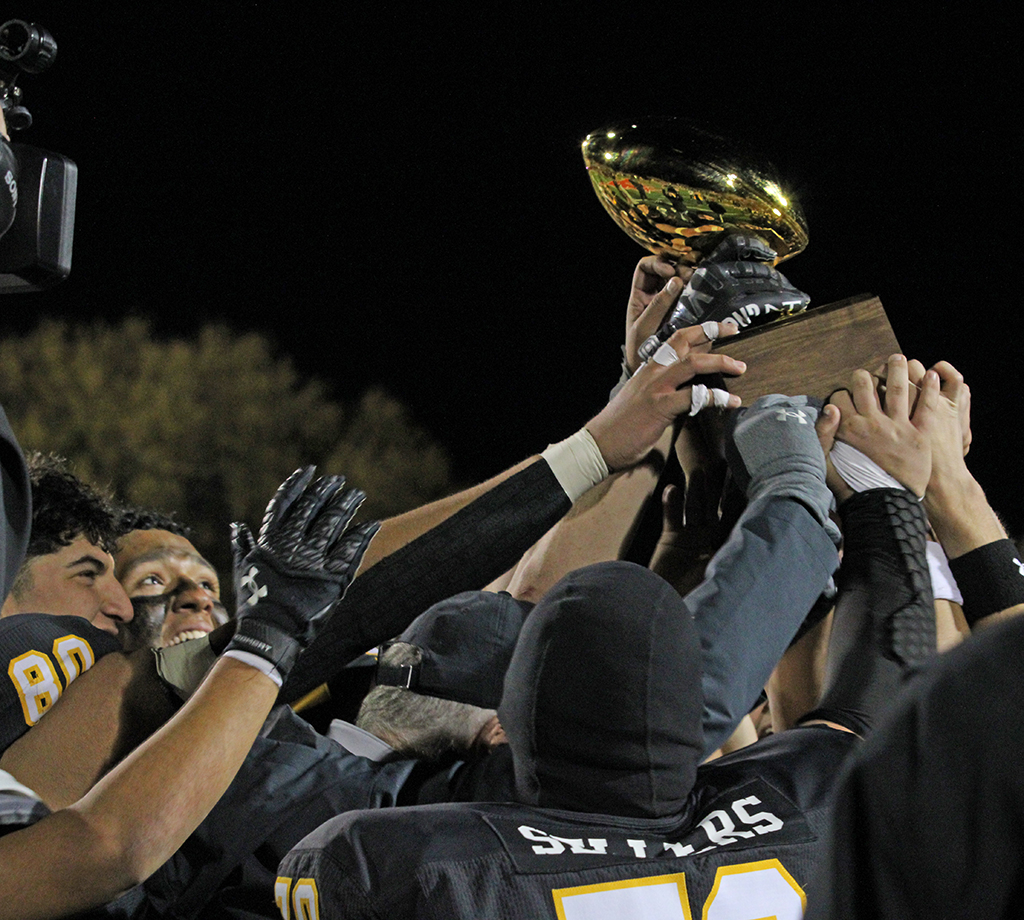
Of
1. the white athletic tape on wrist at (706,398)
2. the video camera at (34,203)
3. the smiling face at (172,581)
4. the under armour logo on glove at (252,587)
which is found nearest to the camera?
the video camera at (34,203)

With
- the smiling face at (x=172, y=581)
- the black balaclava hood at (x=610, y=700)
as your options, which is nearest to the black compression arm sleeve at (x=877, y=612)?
the black balaclava hood at (x=610, y=700)

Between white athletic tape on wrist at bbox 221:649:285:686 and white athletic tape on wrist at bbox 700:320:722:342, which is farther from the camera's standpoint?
white athletic tape on wrist at bbox 700:320:722:342

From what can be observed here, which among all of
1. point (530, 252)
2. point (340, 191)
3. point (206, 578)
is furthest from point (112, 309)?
point (206, 578)

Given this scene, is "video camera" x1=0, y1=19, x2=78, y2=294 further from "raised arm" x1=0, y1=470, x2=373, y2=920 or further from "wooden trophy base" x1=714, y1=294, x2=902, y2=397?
"wooden trophy base" x1=714, y1=294, x2=902, y2=397

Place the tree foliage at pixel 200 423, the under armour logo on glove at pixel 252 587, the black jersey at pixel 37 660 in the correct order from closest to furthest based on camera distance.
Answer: the under armour logo on glove at pixel 252 587 < the black jersey at pixel 37 660 < the tree foliage at pixel 200 423

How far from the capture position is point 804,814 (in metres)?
1.02

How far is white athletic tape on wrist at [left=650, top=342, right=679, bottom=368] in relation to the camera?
1596mm

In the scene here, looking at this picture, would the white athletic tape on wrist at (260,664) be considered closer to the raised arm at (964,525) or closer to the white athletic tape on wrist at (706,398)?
the white athletic tape on wrist at (706,398)

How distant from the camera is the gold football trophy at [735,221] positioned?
1591mm

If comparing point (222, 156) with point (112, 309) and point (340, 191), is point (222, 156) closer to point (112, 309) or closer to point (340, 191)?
point (340, 191)

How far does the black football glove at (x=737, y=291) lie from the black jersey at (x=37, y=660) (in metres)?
0.99

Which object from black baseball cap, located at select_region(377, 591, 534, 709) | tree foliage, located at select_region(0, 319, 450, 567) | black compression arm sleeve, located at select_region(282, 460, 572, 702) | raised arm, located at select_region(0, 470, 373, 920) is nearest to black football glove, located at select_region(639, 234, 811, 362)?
black compression arm sleeve, located at select_region(282, 460, 572, 702)

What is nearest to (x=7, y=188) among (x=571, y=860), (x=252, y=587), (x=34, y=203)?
(x=34, y=203)

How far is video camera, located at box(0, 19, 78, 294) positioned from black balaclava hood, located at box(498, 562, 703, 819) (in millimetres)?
601
